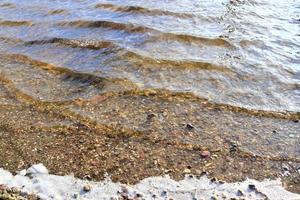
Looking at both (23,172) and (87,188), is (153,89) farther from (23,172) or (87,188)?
(23,172)

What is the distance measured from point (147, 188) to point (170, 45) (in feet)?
17.4

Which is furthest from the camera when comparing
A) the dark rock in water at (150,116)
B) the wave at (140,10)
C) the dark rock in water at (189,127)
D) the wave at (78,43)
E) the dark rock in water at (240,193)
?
the wave at (140,10)

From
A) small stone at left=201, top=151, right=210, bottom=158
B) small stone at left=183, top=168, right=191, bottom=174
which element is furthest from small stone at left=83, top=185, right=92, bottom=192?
small stone at left=201, top=151, right=210, bottom=158

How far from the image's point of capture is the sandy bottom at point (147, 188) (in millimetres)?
6066

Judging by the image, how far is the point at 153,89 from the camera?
886 cm

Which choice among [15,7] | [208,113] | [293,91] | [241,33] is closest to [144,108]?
[208,113]

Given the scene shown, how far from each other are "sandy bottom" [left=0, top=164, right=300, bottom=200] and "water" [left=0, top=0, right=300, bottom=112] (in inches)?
92.6

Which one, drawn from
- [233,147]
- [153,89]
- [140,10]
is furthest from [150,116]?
[140,10]

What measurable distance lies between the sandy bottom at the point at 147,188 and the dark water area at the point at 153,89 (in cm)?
17

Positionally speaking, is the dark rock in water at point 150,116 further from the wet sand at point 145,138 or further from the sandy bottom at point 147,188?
the sandy bottom at point 147,188

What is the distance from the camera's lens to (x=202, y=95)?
340 inches

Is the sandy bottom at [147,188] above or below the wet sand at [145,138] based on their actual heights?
below

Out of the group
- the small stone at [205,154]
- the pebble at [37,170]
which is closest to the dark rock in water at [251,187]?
the small stone at [205,154]

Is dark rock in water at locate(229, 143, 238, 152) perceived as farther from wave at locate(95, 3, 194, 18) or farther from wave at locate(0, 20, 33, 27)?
wave at locate(0, 20, 33, 27)
